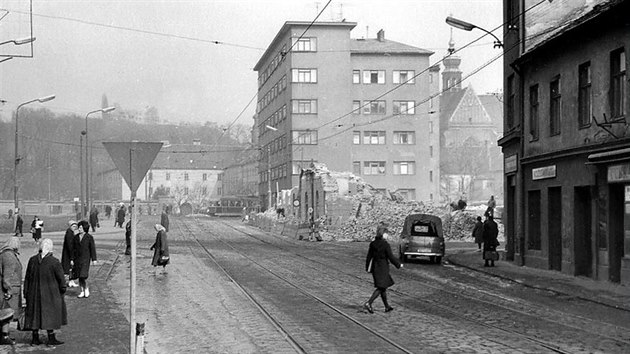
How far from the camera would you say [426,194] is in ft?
271

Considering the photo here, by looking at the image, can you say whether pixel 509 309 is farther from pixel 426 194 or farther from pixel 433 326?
pixel 426 194

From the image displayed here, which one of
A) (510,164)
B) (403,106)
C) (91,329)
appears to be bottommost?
(91,329)

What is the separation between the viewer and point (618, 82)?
2111 cm

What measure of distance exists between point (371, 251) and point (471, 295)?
4.34m

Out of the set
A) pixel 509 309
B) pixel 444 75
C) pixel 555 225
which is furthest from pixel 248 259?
pixel 444 75

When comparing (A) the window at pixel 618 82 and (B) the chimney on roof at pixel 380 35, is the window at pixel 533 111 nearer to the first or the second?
(A) the window at pixel 618 82

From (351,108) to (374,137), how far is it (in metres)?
4.38

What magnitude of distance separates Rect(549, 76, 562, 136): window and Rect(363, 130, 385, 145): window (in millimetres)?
56666

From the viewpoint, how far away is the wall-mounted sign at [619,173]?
781 inches

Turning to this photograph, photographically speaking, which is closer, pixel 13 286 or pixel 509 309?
pixel 13 286

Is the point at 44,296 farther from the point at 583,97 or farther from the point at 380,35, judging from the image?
the point at 380,35

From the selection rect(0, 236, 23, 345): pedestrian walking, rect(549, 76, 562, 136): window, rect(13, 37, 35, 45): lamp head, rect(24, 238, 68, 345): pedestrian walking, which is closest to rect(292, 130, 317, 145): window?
rect(13, 37, 35, 45): lamp head

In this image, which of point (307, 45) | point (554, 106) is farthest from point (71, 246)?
point (307, 45)

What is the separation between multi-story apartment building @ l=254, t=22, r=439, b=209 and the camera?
7894cm
